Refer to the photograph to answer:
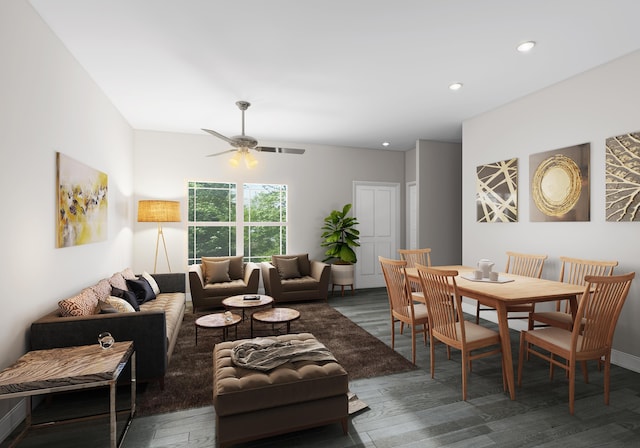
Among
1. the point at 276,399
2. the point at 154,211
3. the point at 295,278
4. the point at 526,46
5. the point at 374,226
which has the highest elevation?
the point at 526,46

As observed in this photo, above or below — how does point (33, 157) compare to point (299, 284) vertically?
above

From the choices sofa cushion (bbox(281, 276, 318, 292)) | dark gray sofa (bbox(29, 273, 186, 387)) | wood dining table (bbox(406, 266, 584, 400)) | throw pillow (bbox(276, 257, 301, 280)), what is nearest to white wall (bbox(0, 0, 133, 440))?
dark gray sofa (bbox(29, 273, 186, 387))

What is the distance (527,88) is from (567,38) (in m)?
1.14

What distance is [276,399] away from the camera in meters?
2.02

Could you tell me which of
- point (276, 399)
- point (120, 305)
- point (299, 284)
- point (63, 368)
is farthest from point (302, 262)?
point (63, 368)

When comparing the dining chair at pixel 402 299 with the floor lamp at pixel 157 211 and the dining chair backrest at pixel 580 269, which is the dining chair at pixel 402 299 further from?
the floor lamp at pixel 157 211

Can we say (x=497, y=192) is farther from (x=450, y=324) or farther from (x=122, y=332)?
(x=122, y=332)

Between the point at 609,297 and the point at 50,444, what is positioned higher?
the point at 609,297

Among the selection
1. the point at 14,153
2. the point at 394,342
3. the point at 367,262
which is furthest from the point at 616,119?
the point at 14,153

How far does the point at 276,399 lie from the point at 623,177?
373 cm

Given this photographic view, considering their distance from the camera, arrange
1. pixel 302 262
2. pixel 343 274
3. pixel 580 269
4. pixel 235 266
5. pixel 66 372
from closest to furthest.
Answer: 1. pixel 66 372
2. pixel 580 269
3. pixel 235 266
4. pixel 302 262
5. pixel 343 274

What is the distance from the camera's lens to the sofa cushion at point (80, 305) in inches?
104

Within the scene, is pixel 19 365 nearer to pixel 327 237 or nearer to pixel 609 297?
pixel 609 297

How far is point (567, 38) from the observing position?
9.43 ft
